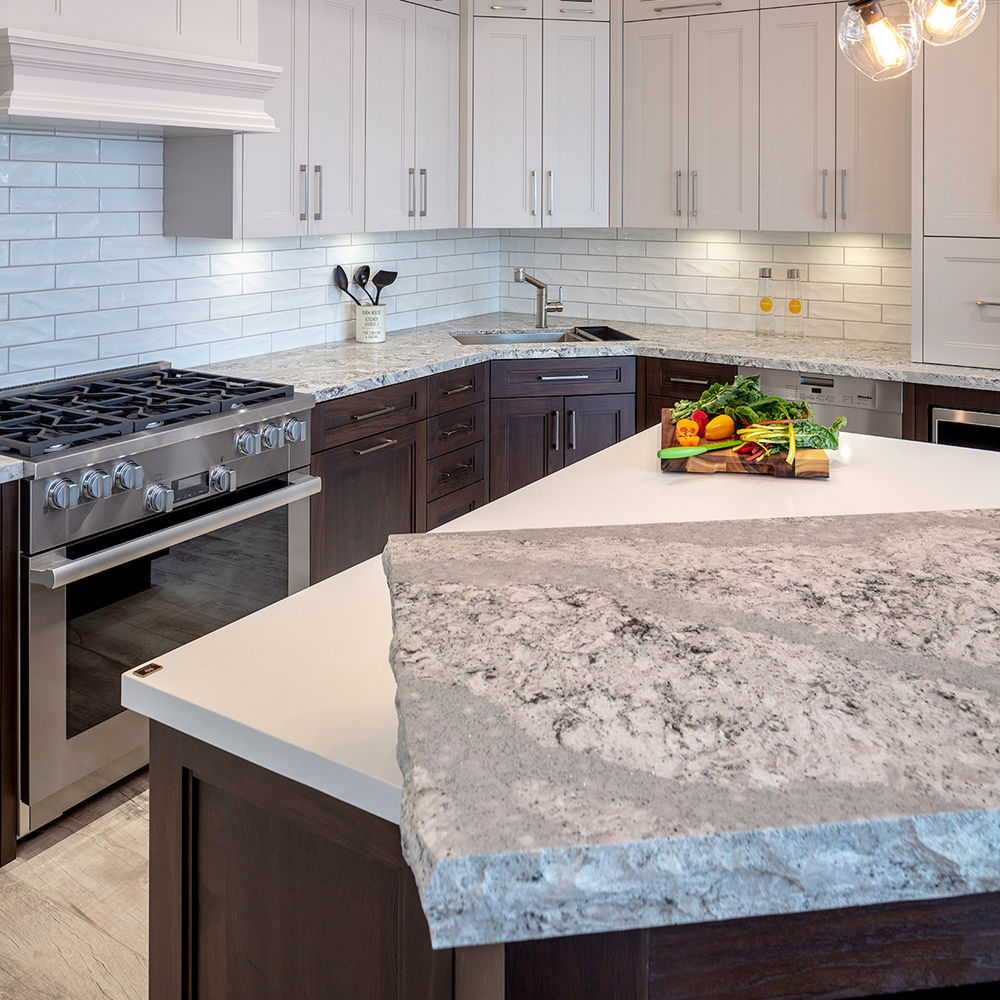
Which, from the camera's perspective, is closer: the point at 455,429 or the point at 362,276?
the point at 455,429

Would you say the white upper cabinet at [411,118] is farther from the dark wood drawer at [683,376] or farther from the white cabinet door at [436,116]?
the dark wood drawer at [683,376]

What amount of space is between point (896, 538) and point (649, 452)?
1.51 meters

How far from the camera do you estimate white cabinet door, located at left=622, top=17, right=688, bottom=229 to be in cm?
A: 428

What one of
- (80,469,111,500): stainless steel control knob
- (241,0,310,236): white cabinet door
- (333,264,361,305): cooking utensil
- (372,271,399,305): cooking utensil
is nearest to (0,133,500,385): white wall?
(333,264,361,305): cooking utensil

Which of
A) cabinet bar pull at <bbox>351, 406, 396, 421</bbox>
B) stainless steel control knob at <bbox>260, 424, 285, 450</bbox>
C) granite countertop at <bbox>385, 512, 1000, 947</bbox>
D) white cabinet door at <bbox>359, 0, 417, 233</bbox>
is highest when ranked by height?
white cabinet door at <bbox>359, 0, 417, 233</bbox>

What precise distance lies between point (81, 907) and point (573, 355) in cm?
276

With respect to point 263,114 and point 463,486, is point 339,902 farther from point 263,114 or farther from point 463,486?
point 463,486

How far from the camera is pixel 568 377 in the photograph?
4.24 m

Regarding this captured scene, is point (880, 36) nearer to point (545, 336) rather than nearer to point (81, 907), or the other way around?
point (81, 907)

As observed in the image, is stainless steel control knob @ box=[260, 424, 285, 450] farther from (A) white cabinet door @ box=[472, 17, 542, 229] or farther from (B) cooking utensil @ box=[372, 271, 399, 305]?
(A) white cabinet door @ box=[472, 17, 542, 229]

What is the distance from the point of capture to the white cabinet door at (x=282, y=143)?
3.28m

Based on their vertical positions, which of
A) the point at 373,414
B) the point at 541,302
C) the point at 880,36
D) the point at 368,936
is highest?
the point at 880,36

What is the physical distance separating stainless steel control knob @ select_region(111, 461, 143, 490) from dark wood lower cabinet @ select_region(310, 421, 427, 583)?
763mm

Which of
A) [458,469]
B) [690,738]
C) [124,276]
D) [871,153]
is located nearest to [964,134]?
[871,153]
